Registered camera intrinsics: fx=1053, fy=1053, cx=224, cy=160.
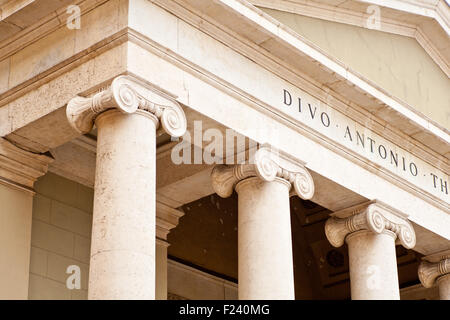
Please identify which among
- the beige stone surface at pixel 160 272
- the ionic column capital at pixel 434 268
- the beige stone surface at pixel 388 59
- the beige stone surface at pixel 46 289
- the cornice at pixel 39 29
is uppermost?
the beige stone surface at pixel 388 59

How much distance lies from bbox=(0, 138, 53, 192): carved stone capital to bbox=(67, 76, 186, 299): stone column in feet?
6.88

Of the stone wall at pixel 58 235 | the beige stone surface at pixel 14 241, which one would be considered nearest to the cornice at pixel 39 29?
the beige stone surface at pixel 14 241

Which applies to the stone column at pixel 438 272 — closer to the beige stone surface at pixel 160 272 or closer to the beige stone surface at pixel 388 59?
the beige stone surface at pixel 388 59

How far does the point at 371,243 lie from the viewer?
21.5m

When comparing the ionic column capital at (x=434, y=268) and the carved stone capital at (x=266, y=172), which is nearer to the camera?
the carved stone capital at (x=266, y=172)

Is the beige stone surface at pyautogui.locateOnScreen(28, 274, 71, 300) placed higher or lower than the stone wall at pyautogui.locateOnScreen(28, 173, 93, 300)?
lower

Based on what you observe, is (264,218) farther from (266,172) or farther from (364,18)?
(364,18)

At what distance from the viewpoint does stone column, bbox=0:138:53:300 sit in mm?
18234

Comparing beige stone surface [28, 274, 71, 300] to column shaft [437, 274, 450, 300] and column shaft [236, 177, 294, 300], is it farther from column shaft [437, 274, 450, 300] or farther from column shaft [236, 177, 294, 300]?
column shaft [437, 274, 450, 300]

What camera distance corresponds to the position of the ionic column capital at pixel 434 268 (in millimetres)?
24078

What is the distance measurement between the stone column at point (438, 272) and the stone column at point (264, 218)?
586 cm

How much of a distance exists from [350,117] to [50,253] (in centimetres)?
662

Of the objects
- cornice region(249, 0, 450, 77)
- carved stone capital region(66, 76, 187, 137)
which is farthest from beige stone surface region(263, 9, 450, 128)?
carved stone capital region(66, 76, 187, 137)
